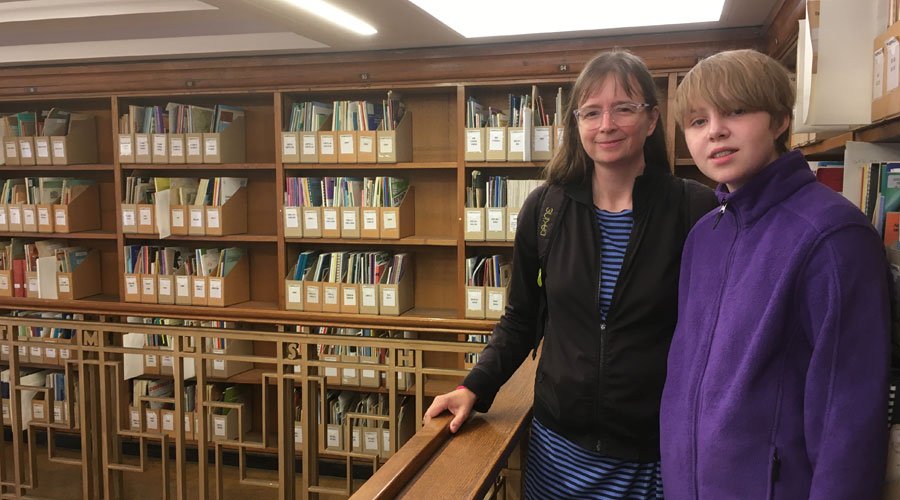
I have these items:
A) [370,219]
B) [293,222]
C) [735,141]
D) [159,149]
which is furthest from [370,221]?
[735,141]

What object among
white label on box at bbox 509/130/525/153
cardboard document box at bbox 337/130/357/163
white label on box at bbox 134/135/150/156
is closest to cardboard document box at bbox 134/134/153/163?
white label on box at bbox 134/135/150/156

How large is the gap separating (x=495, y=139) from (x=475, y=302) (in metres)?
0.88

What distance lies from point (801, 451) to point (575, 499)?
501 millimetres

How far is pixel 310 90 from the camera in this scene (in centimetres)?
377

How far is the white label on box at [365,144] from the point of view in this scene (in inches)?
146

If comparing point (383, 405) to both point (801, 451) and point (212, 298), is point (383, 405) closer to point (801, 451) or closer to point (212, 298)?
point (212, 298)

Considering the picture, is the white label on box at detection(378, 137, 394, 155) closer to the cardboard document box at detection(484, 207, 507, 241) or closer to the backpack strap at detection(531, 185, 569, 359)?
the cardboard document box at detection(484, 207, 507, 241)

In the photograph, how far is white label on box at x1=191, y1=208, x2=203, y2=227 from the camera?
401 centimetres

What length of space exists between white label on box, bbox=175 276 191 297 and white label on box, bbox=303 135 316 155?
3.53ft

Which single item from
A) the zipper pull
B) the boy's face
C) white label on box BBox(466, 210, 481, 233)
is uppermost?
the boy's face

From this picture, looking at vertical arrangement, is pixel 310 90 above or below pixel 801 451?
above

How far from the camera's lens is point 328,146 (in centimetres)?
376

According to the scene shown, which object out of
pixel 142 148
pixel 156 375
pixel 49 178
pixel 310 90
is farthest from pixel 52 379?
pixel 310 90

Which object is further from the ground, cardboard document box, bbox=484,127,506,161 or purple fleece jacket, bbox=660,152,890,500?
cardboard document box, bbox=484,127,506,161
